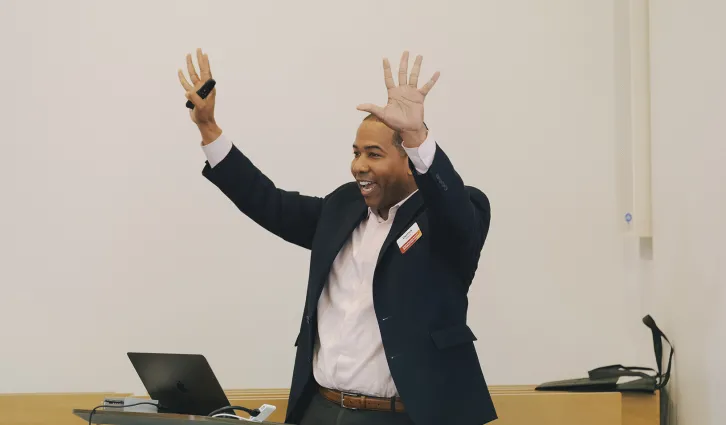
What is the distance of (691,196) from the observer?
274 centimetres

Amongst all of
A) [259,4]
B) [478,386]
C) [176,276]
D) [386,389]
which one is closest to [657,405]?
[478,386]

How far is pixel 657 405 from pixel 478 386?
105 cm

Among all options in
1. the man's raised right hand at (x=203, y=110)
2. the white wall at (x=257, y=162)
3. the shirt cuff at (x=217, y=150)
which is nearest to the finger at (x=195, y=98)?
the man's raised right hand at (x=203, y=110)

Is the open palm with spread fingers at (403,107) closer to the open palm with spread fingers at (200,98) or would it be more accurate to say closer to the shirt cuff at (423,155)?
the shirt cuff at (423,155)

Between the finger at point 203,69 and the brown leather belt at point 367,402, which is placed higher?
the finger at point 203,69

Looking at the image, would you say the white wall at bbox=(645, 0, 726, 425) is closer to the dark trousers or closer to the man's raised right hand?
the dark trousers

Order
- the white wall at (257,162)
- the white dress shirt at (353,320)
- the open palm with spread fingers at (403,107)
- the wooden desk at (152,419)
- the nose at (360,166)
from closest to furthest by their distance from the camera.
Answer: the wooden desk at (152,419), the open palm with spread fingers at (403,107), the white dress shirt at (353,320), the nose at (360,166), the white wall at (257,162)

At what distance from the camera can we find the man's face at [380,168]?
2346mm

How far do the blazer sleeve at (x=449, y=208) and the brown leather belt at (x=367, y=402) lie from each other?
0.41 m

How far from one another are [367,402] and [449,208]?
56 cm

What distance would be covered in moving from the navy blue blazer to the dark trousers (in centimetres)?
7

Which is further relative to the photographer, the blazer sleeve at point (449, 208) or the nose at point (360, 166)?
the nose at point (360, 166)

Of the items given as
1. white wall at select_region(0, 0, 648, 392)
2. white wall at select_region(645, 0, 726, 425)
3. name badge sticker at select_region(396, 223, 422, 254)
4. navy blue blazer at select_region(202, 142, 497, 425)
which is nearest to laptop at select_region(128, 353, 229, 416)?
navy blue blazer at select_region(202, 142, 497, 425)

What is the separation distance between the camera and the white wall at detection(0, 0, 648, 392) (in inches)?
137
